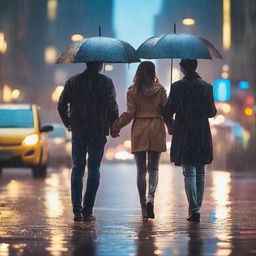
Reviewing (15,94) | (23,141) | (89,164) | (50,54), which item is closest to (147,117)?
(89,164)

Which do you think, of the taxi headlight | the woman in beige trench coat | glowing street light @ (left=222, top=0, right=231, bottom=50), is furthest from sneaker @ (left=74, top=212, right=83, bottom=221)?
glowing street light @ (left=222, top=0, right=231, bottom=50)

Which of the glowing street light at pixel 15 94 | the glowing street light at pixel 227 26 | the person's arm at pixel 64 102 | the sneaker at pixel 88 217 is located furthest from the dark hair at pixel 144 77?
the glowing street light at pixel 227 26

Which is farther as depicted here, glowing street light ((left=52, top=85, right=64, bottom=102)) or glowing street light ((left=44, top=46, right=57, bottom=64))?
glowing street light ((left=44, top=46, right=57, bottom=64))

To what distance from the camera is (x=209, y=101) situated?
39.4 ft

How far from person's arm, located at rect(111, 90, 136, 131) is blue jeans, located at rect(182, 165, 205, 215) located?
78 cm

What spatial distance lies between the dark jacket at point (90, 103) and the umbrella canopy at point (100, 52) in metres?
0.28

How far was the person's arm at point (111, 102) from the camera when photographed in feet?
39.0

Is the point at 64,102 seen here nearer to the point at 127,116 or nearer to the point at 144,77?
the point at 127,116

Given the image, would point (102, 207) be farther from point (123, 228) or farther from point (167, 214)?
point (123, 228)

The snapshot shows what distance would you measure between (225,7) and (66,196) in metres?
101

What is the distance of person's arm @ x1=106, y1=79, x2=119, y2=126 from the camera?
1188 centimetres

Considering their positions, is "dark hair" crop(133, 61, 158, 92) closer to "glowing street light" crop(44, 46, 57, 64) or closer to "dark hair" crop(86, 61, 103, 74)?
"dark hair" crop(86, 61, 103, 74)

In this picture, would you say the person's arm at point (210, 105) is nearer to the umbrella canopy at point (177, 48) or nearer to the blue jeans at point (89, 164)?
the umbrella canopy at point (177, 48)

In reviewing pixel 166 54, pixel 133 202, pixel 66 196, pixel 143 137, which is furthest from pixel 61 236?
pixel 66 196
